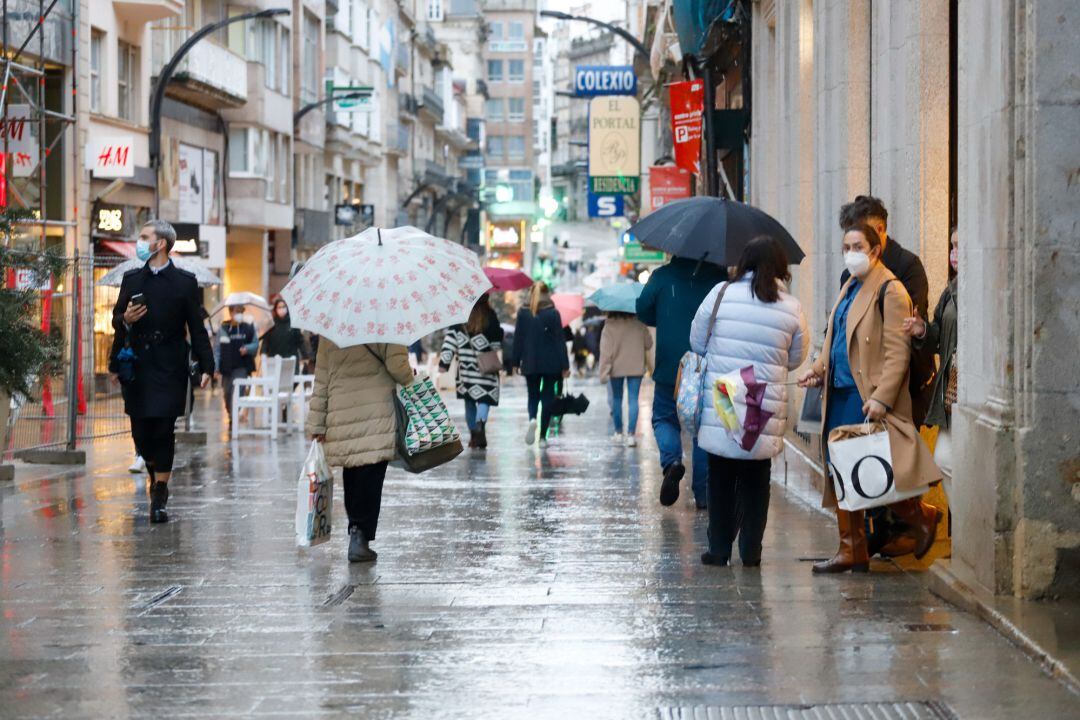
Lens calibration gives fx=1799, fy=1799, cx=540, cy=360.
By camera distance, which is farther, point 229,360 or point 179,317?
point 229,360

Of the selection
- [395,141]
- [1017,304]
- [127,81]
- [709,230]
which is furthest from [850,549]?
[395,141]

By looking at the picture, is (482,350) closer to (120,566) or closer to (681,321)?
(681,321)

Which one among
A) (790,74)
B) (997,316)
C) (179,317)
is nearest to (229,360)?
(790,74)

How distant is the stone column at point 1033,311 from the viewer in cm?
789

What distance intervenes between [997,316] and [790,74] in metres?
11.9

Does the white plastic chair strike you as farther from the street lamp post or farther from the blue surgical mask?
the street lamp post

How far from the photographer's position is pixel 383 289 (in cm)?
979

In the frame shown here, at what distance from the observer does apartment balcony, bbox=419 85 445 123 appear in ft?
279

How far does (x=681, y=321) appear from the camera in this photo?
12141 mm

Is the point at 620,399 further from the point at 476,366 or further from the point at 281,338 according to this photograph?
the point at 281,338

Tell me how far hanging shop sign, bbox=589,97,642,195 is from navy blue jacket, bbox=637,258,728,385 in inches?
1303

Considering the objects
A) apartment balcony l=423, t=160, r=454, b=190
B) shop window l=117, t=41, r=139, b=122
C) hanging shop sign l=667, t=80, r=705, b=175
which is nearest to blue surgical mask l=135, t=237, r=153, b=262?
hanging shop sign l=667, t=80, r=705, b=175

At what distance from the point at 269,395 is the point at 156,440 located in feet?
34.1

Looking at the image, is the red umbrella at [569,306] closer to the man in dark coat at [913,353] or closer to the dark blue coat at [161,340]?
the dark blue coat at [161,340]
